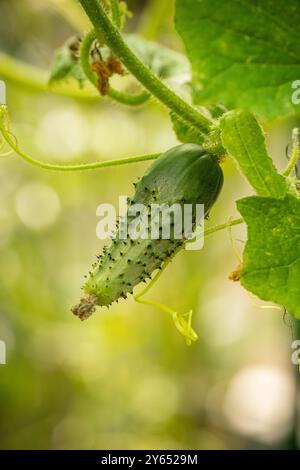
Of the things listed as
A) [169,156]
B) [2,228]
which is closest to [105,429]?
[2,228]

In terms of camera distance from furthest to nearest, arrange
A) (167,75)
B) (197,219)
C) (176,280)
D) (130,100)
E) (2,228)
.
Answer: (2,228), (176,280), (167,75), (130,100), (197,219)

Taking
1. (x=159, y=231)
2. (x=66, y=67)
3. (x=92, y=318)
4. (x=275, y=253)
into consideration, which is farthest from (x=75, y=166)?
(x=92, y=318)

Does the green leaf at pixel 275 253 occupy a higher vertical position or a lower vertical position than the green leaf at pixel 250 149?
lower

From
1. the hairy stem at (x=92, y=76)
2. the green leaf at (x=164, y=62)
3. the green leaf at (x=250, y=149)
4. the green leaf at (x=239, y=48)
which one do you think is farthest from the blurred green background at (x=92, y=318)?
the green leaf at (x=239, y=48)

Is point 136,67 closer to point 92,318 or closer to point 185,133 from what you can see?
point 185,133

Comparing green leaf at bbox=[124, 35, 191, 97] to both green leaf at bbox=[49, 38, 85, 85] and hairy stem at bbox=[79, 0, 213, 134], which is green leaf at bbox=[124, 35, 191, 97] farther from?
hairy stem at bbox=[79, 0, 213, 134]

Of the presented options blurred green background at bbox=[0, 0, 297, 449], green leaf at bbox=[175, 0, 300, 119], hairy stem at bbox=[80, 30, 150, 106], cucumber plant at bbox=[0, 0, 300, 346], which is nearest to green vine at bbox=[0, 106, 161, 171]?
cucumber plant at bbox=[0, 0, 300, 346]

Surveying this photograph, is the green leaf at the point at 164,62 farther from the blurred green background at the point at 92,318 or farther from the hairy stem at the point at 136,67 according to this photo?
the blurred green background at the point at 92,318
